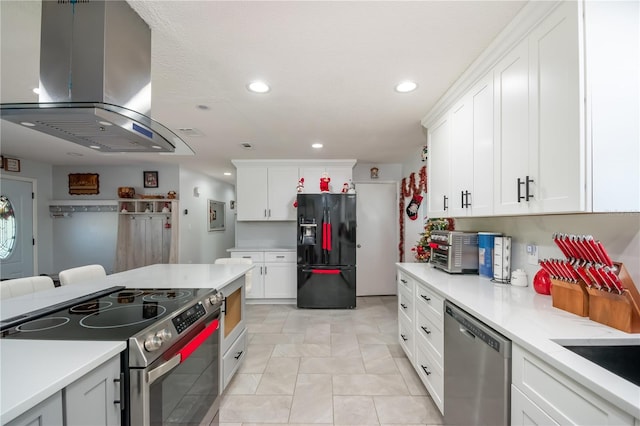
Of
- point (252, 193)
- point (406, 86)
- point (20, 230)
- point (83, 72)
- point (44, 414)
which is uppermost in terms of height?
point (406, 86)

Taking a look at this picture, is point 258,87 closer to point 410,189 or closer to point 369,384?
point 369,384

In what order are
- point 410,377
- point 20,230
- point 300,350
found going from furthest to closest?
1. point 20,230
2. point 300,350
3. point 410,377

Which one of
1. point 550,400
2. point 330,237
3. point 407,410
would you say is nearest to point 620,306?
point 550,400

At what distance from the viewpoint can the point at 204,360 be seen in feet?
5.34

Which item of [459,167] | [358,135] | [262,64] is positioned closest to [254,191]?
[358,135]

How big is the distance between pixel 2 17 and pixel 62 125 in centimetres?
71

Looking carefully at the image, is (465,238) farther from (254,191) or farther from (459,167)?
(254,191)

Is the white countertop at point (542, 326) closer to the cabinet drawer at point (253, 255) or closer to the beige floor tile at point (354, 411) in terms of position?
the beige floor tile at point (354, 411)

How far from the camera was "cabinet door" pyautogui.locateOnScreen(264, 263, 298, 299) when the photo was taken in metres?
4.58

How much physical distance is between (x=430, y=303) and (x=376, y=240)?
10.0ft

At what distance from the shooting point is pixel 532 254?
1890 mm

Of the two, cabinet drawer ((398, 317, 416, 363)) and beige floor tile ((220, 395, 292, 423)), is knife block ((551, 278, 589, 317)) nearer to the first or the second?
cabinet drawer ((398, 317, 416, 363))

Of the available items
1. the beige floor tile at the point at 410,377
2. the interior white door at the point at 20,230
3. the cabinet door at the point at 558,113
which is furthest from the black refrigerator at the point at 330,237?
the interior white door at the point at 20,230

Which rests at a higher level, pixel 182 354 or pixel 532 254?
pixel 532 254
